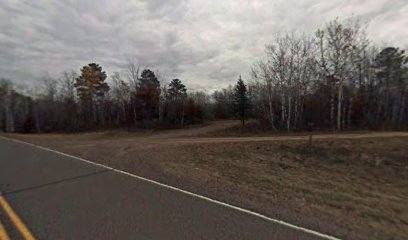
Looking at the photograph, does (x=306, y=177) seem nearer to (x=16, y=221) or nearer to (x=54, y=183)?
(x=54, y=183)

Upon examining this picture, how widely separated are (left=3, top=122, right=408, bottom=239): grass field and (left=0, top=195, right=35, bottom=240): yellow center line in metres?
3.78

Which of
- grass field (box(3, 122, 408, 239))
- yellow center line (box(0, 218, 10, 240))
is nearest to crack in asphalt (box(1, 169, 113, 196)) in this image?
grass field (box(3, 122, 408, 239))

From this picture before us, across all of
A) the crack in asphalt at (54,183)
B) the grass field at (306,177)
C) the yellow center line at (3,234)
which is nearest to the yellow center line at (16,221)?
the yellow center line at (3,234)

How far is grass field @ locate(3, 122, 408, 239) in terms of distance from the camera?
248 inches

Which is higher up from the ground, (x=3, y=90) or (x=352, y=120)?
(x=3, y=90)

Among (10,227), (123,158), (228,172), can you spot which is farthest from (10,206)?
(123,158)

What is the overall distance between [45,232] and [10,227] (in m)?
0.79

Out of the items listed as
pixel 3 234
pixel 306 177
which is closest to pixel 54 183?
pixel 3 234

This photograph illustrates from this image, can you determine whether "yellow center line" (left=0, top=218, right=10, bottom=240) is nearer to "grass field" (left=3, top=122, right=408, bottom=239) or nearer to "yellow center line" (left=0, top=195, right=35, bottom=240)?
"yellow center line" (left=0, top=195, right=35, bottom=240)

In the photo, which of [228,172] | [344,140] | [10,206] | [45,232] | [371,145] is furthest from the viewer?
[344,140]

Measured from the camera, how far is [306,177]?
11.6 meters

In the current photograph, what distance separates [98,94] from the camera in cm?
8100

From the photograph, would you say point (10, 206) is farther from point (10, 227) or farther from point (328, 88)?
point (328, 88)

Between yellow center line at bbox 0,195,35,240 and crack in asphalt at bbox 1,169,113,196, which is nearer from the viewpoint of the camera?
yellow center line at bbox 0,195,35,240
